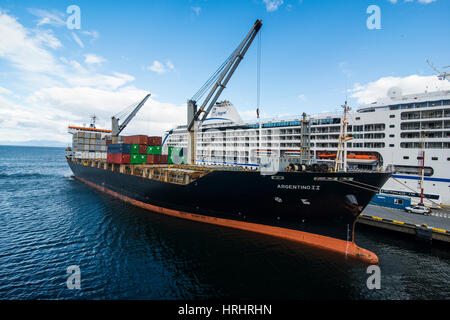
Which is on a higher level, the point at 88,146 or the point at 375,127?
the point at 375,127

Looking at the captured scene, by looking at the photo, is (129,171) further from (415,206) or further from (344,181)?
(415,206)

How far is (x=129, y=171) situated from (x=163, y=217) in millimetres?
10517

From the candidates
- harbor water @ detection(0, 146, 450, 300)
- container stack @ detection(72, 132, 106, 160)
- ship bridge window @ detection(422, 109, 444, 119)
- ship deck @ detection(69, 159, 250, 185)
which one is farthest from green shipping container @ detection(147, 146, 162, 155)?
ship bridge window @ detection(422, 109, 444, 119)

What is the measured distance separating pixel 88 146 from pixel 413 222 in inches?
2226

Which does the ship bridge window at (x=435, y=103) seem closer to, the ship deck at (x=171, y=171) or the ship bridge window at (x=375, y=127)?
the ship bridge window at (x=375, y=127)

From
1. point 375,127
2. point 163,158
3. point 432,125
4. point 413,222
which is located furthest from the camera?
point 163,158

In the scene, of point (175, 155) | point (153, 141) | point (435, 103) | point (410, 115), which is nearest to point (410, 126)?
point (410, 115)

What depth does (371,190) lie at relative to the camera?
574 inches

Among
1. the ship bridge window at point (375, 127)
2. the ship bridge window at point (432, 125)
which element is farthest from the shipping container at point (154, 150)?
A: the ship bridge window at point (432, 125)

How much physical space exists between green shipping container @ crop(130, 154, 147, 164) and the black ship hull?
9082 mm

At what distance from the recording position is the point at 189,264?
44.0ft

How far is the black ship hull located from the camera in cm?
1484

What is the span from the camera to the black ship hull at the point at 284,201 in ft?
48.7

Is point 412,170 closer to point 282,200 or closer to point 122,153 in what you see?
point 282,200
